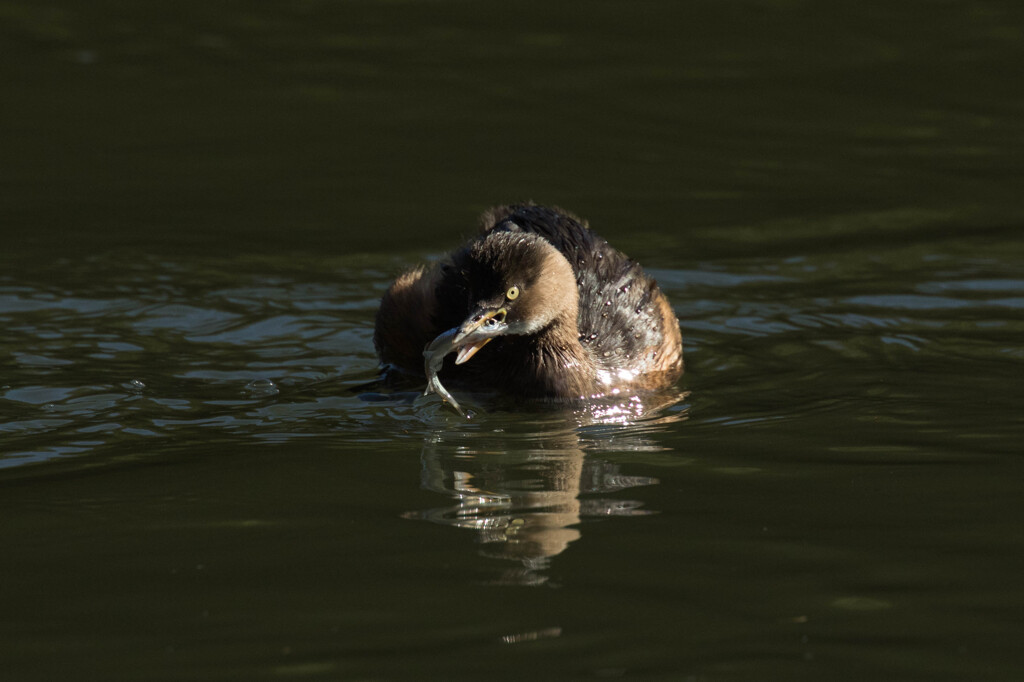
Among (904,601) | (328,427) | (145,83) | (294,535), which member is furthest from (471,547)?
(145,83)

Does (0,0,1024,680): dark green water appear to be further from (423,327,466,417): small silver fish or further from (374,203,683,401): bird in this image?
(374,203,683,401): bird

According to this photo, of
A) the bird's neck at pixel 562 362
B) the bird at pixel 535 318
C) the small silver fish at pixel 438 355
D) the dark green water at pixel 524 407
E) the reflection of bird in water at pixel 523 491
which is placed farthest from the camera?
the bird's neck at pixel 562 362

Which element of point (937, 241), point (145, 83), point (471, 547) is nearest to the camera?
point (471, 547)

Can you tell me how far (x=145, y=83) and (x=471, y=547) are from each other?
10.0 meters

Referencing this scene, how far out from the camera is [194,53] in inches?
597

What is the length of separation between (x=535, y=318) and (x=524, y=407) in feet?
1.55

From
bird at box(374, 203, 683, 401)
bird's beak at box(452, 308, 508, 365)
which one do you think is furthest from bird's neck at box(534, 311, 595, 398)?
bird's beak at box(452, 308, 508, 365)

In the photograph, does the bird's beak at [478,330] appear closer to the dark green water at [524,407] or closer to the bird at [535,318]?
the bird at [535,318]

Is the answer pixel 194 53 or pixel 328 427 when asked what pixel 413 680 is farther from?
pixel 194 53

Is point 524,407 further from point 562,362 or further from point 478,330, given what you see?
point 478,330

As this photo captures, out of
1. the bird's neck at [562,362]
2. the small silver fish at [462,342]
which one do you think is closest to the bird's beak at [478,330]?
the small silver fish at [462,342]

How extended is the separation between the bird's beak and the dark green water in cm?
37

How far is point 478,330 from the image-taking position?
25.6 feet

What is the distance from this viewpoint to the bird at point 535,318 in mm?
7914
